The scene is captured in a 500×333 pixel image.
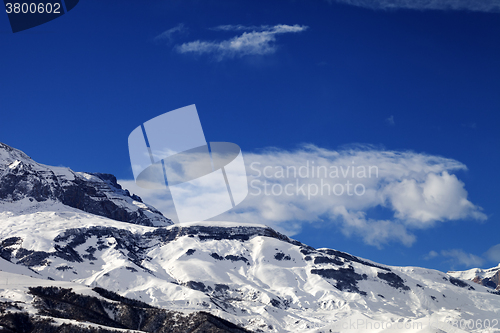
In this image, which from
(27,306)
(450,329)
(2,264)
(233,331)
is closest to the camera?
(27,306)

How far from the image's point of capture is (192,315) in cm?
13162

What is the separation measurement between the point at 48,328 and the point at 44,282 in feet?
146

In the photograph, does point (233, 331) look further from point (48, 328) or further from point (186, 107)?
point (186, 107)

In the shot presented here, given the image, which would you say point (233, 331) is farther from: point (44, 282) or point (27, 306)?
point (44, 282)

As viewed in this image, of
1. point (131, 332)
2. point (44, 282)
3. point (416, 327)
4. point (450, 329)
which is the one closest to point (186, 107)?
point (131, 332)

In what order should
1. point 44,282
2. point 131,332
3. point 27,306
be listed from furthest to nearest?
point 44,282 < point 27,306 < point 131,332

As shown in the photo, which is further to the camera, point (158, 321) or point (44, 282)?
point (44, 282)

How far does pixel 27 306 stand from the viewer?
116m

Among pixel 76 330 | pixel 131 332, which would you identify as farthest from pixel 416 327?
pixel 76 330

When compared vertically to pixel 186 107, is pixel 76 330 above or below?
below

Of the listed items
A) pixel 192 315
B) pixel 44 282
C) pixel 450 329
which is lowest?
pixel 450 329

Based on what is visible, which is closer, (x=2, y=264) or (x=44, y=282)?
(x=44, y=282)

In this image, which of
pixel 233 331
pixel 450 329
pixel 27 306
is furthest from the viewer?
pixel 450 329

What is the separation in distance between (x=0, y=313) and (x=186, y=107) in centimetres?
5778
